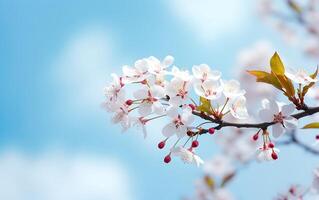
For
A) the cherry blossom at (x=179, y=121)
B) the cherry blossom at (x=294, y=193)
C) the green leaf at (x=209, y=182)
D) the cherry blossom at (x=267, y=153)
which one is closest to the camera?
the cherry blossom at (x=179, y=121)

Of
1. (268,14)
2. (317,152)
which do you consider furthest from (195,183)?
(268,14)

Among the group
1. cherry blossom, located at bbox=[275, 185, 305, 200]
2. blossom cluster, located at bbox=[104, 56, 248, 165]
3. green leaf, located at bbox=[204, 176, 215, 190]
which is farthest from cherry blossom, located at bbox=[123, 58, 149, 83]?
green leaf, located at bbox=[204, 176, 215, 190]

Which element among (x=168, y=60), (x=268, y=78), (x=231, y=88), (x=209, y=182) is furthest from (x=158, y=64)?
(x=209, y=182)

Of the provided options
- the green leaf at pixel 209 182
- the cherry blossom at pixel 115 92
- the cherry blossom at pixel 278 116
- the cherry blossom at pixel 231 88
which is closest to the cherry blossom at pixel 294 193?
the cherry blossom at pixel 278 116

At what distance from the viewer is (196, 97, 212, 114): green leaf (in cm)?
177

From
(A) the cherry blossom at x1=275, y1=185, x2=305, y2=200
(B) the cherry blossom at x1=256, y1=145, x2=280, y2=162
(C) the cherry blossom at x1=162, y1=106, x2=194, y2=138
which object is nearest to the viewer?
(C) the cherry blossom at x1=162, y1=106, x2=194, y2=138

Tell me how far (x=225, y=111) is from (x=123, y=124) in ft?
1.26

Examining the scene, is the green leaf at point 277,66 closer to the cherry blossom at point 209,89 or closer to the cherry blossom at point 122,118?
the cherry blossom at point 209,89

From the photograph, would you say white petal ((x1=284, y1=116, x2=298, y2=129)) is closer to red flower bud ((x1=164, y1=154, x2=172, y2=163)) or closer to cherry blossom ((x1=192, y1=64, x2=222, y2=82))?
cherry blossom ((x1=192, y1=64, x2=222, y2=82))

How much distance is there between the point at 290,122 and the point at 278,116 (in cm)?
5

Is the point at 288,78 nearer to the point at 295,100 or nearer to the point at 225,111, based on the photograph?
the point at 295,100

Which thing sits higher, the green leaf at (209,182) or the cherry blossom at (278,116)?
the green leaf at (209,182)

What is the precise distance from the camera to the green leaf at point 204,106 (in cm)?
177

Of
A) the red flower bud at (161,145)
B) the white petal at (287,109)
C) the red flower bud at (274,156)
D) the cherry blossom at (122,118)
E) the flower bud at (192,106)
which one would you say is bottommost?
the red flower bud at (274,156)
